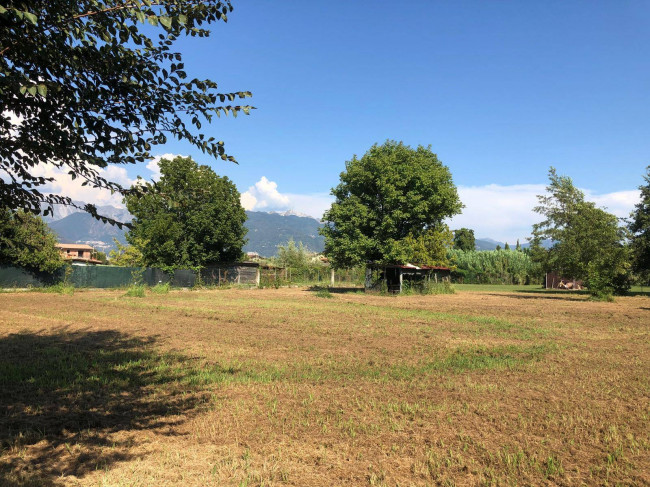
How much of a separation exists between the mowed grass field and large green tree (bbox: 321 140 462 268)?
980 inches

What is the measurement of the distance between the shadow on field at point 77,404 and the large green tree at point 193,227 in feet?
102

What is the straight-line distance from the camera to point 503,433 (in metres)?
5.09

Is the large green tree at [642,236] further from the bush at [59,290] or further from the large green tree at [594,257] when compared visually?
the bush at [59,290]

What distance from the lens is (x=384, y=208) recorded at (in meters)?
38.6

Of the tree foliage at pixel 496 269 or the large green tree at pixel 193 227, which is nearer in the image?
the large green tree at pixel 193 227

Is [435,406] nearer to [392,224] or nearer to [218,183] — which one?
[392,224]

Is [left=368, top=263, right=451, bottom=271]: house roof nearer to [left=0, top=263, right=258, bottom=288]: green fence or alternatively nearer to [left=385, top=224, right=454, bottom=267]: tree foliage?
[left=385, top=224, right=454, bottom=267]: tree foliage

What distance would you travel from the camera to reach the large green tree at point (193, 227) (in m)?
43.2

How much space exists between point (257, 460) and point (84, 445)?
6.60 ft

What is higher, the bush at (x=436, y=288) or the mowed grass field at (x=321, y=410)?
the bush at (x=436, y=288)

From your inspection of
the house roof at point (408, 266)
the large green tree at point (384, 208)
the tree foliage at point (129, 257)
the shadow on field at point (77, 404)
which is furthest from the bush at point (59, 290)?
the house roof at point (408, 266)

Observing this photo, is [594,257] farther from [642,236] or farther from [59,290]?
[59,290]

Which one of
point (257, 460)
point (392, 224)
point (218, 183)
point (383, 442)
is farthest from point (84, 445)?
point (218, 183)

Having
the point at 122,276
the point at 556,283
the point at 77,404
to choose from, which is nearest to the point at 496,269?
the point at 556,283
